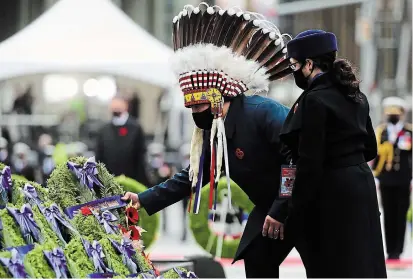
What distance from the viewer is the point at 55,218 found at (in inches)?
184

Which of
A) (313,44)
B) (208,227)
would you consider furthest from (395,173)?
(313,44)

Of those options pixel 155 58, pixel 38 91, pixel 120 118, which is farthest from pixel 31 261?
pixel 38 91

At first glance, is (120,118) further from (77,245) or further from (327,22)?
(327,22)

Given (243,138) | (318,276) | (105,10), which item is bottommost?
(318,276)

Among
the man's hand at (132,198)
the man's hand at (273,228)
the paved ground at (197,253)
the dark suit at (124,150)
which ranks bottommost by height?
the paved ground at (197,253)

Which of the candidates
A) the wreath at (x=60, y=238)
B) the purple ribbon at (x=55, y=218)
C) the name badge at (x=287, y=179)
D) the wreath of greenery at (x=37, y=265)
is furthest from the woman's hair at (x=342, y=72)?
the wreath of greenery at (x=37, y=265)

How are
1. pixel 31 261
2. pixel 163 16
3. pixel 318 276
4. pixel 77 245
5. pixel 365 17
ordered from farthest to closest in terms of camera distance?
1. pixel 163 16
2. pixel 365 17
3. pixel 318 276
4. pixel 77 245
5. pixel 31 261

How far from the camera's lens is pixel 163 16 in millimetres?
34406

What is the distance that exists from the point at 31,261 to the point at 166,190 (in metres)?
1.96

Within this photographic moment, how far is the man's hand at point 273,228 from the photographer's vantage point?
5.15 meters

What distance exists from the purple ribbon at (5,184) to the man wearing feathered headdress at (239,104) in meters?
1.03

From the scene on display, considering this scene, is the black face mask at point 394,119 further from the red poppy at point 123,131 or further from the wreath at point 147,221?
the red poppy at point 123,131

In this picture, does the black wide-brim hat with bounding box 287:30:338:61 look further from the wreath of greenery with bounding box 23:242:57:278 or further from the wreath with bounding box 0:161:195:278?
the wreath of greenery with bounding box 23:242:57:278

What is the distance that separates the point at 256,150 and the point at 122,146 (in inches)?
299
